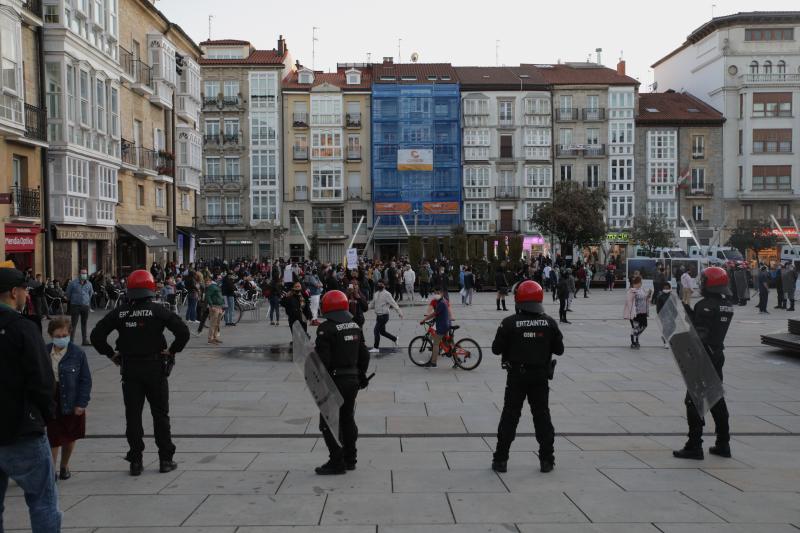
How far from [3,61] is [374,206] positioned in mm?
41045

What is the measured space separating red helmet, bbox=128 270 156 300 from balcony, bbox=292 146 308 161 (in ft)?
179

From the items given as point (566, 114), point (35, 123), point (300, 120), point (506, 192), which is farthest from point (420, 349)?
point (566, 114)

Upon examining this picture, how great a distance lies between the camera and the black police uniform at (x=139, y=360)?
662 centimetres

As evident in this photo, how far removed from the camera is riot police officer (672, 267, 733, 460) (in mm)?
7066

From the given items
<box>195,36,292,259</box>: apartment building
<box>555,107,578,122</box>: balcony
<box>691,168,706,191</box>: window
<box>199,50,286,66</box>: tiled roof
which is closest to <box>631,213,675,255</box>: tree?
<box>691,168,706,191</box>: window

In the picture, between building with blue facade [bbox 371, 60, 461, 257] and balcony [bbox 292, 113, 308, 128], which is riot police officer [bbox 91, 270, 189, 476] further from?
balcony [bbox 292, 113, 308, 128]

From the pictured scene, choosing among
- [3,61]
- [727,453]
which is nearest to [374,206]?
[3,61]

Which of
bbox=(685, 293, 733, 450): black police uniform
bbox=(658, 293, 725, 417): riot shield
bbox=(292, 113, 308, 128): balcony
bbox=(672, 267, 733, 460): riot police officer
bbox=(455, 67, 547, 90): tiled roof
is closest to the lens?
bbox=(658, 293, 725, 417): riot shield

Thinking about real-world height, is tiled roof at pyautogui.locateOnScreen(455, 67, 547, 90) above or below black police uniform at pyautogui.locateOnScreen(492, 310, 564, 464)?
above

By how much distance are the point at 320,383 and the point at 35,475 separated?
8.89 ft

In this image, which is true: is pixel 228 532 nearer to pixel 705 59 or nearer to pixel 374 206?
pixel 374 206

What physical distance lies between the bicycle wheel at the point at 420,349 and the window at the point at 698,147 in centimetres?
5202

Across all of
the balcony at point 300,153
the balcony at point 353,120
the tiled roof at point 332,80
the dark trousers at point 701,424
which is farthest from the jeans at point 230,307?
the tiled roof at point 332,80

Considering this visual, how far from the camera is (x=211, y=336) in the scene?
17.1 metres
